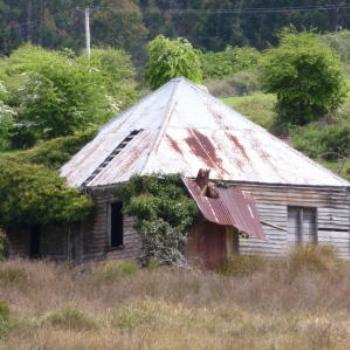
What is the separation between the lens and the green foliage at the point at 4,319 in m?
25.9

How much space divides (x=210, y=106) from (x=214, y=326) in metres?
15.6

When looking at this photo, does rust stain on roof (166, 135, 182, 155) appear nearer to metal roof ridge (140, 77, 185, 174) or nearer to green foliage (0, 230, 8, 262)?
metal roof ridge (140, 77, 185, 174)

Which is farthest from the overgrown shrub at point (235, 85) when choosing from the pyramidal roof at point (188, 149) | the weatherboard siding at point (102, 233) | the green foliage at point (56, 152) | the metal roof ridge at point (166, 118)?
the weatherboard siding at point (102, 233)

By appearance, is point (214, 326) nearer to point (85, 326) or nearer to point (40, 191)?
point (85, 326)

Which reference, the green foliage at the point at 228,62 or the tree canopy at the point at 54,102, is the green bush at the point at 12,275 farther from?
the green foliage at the point at 228,62

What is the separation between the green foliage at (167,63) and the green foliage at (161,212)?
18796mm

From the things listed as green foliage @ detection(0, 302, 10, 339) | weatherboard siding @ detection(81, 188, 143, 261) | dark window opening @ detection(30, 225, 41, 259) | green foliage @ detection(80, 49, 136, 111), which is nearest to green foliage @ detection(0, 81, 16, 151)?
green foliage @ detection(80, 49, 136, 111)

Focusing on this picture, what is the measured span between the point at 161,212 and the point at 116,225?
267cm

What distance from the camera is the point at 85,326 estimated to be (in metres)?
26.5

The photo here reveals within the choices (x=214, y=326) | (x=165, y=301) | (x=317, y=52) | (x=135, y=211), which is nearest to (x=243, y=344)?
(x=214, y=326)

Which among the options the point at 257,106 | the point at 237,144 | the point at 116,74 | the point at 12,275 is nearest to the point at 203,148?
the point at 237,144

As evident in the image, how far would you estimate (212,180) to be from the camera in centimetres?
3831

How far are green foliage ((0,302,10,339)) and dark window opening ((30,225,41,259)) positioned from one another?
1325 cm

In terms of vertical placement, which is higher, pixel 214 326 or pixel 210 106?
pixel 210 106
